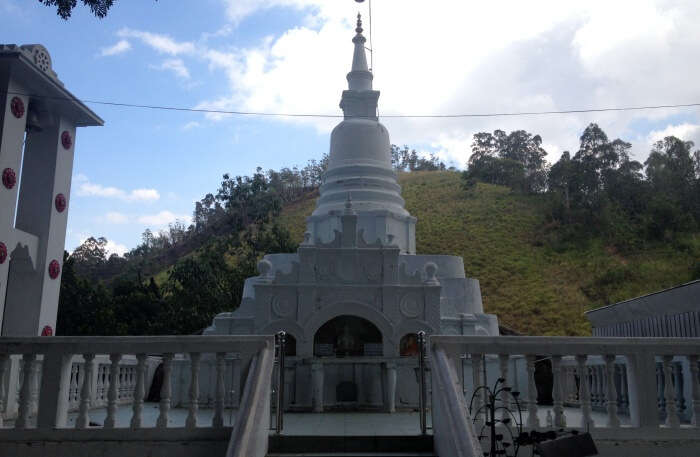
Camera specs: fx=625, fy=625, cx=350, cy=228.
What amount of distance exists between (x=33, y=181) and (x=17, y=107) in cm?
188

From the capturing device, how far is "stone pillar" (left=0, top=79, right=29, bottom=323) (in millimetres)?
11555

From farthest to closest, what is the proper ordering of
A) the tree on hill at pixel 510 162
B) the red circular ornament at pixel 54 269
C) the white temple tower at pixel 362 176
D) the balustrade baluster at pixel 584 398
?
1. the tree on hill at pixel 510 162
2. the white temple tower at pixel 362 176
3. the red circular ornament at pixel 54 269
4. the balustrade baluster at pixel 584 398

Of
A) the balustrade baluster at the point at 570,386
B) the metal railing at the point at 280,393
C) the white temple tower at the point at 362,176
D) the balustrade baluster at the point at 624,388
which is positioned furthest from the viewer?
the white temple tower at the point at 362,176

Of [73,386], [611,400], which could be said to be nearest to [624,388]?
[611,400]

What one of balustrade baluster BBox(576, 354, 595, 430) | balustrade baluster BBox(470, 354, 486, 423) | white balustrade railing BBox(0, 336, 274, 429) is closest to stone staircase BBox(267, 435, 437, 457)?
balustrade baluster BBox(470, 354, 486, 423)

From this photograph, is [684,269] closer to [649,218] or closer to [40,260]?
[649,218]

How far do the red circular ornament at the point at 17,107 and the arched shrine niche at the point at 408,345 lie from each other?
31.5ft

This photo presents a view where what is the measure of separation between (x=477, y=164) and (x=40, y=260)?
224 feet

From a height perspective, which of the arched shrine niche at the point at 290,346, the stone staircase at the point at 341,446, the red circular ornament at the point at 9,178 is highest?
the red circular ornament at the point at 9,178

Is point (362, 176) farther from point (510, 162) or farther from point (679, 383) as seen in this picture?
point (510, 162)

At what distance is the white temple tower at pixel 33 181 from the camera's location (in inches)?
460

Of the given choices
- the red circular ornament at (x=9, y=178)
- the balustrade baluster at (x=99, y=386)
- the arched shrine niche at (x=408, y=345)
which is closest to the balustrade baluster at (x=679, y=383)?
the arched shrine niche at (x=408, y=345)

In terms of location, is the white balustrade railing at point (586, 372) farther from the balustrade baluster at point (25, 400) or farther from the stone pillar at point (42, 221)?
the stone pillar at point (42, 221)

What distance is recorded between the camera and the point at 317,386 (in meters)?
13.5
